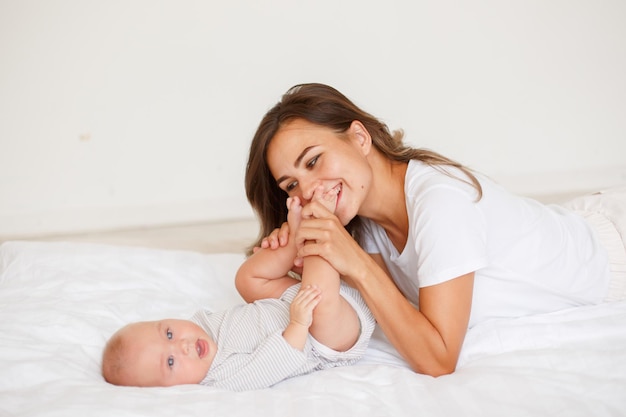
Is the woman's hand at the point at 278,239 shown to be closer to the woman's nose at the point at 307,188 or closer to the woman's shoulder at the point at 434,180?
the woman's nose at the point at 307,188

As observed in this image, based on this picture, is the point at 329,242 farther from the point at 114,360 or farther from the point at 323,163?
the point at 114,360

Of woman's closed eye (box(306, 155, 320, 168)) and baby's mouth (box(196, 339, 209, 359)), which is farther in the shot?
woman's closed eye (box(306, 155, 320, 168))

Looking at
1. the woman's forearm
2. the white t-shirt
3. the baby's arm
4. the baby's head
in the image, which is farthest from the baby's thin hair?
the white t-shirt

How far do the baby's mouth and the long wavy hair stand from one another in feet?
1.52

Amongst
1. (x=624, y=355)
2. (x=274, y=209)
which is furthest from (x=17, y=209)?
(x=624, y=355)

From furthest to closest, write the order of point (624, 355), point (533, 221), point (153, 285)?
point (153, 285) < point (533, 221) < point (624, 355)

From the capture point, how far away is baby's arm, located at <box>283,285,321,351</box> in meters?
1.29

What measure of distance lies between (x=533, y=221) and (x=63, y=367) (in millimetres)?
1093

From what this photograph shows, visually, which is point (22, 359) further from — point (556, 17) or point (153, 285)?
point (556, 17)

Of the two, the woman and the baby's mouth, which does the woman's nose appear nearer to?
the woman

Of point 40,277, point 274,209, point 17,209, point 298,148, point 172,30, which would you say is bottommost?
point 17,209

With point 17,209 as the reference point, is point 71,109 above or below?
above

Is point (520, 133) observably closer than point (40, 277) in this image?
No

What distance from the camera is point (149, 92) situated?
10.2ft
